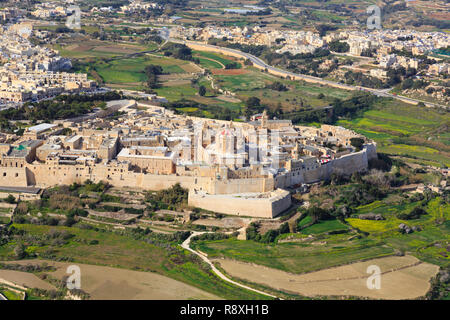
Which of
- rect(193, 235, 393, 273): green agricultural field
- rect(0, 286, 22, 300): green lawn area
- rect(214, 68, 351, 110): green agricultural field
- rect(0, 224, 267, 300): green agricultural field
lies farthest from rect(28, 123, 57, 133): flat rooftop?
rect(214, 68, 351, 110): green agricultural field

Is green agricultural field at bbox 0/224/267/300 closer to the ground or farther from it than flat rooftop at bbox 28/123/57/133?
closer to the ground

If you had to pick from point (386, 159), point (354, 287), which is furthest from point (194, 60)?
point (354, 287)

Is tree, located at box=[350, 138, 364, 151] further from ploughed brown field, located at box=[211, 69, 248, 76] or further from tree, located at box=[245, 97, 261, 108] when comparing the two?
ploughed brown field, located at box=[211, 69, 248, 76]

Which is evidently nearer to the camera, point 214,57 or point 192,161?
point 192,161

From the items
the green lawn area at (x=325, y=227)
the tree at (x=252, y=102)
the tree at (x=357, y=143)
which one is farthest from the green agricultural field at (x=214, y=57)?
the green lawn area at (x=325, y=227)

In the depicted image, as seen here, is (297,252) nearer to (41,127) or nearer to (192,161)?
(192,161)

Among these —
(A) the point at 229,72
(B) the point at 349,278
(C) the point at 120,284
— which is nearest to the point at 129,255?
(C) the point at 120,284
